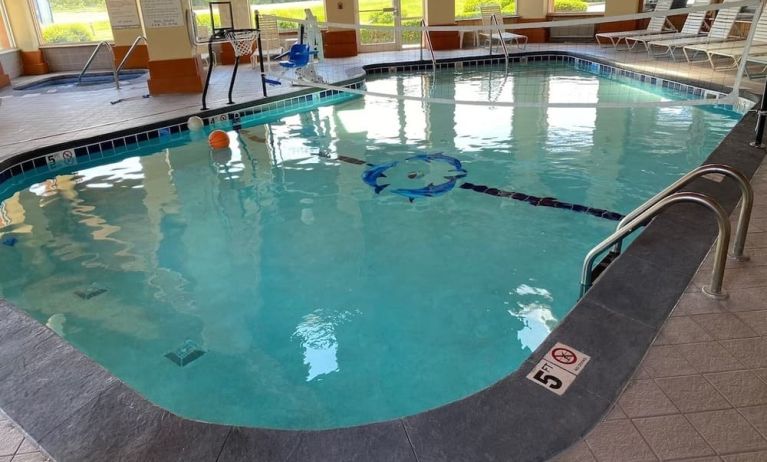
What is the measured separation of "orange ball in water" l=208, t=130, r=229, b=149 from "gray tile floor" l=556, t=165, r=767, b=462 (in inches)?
208

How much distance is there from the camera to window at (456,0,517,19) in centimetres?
1387

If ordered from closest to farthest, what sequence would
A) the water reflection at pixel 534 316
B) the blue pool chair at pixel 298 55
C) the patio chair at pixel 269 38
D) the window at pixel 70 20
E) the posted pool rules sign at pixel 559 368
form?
1. the posted pool rules sign at pixel 559 368
2. the water reflection at pixel 534 316
3. the blue pool chair at pixel 298 55
4. the patio chair at pixel 269 38
5. the window at pixel 70 20

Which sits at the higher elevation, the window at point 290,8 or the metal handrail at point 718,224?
the window at point 290,8

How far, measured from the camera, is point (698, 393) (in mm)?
1911

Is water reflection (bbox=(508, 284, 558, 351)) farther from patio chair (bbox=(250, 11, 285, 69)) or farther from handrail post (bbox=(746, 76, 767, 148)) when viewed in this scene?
patio chair (bbox=(250, 11, 285, 69))

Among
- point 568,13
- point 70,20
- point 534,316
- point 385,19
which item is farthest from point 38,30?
point 534,316

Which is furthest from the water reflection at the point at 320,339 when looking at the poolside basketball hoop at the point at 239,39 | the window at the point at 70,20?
the window at the point at 70,20

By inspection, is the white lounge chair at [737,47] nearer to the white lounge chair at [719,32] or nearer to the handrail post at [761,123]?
the white lounge chair at [719,32]

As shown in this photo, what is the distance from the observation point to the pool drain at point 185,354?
2809 mm

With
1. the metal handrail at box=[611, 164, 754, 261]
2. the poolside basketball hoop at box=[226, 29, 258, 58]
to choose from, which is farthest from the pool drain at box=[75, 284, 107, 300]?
the poolside basketball hoop at box=[226, 29, 258, 58]

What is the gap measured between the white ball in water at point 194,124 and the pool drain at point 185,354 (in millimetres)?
4753

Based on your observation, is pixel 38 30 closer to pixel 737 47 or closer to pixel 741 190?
pixel 737 47

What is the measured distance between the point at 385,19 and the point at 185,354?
1169 cm

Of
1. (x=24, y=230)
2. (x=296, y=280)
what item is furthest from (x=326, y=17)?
(x=296, y=280)
